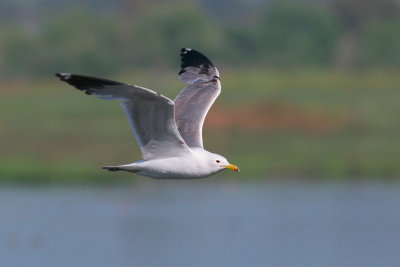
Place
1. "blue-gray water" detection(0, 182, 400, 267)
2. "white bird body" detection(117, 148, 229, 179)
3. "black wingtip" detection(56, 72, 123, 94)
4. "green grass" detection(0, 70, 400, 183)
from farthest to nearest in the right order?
"green grass" detection(0, 70, 400, 183), "blue-gray water" detection(0, 182, 400, 267), "white bird body" detection(117, 148, 229, 179), "black wingtip" detection(56, 72, 123, 94)

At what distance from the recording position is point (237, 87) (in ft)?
135

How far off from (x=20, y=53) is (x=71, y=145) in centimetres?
2504

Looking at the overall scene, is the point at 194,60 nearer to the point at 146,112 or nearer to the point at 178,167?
the point at 178,167

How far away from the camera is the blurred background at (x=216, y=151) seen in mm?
19062

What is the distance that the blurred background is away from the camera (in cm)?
Result: 1906

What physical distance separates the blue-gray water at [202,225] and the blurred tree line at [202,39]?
24.3 metres

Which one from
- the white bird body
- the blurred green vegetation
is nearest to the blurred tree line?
the blurred green vegetation

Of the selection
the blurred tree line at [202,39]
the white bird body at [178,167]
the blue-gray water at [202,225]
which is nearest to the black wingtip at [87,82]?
the white bird body at [178,167]

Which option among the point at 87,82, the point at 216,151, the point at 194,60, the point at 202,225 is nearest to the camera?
the point at 87,82

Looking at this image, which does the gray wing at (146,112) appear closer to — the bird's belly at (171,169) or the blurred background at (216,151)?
the bird's belly at (171,169)

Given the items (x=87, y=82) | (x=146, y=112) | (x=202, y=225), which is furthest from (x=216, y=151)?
(x=87, y=82)

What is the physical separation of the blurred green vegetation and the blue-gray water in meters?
1.67

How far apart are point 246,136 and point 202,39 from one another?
22.1m

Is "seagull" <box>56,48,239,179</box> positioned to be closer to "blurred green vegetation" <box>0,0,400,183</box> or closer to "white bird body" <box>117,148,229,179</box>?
"white bird body" <box>117,148,229,179</box>
